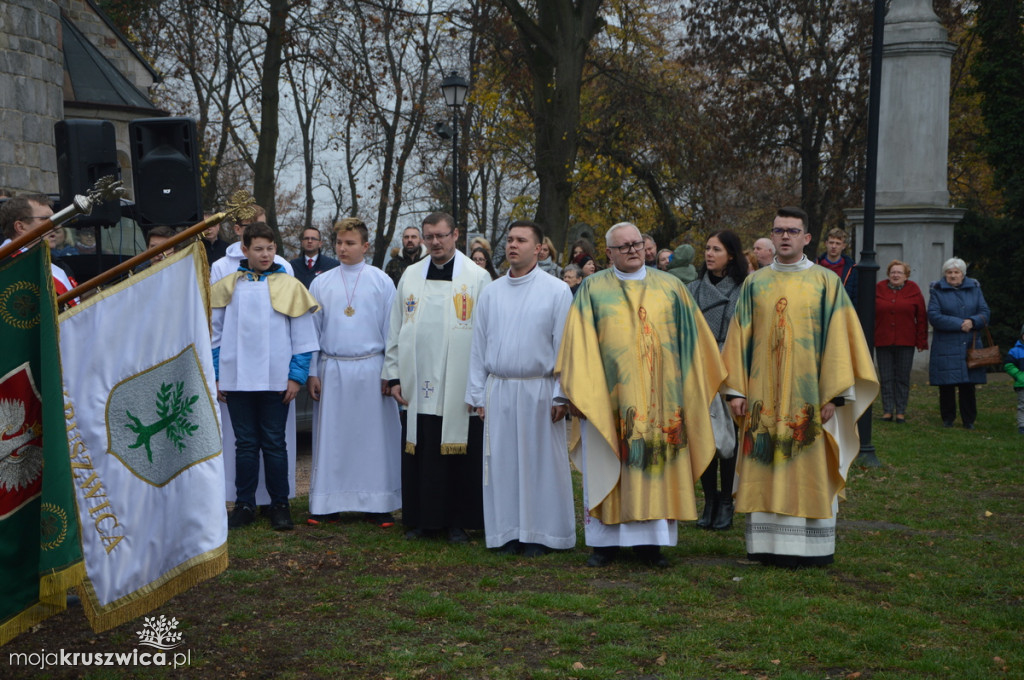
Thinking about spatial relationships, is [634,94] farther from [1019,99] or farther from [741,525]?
[741,525]

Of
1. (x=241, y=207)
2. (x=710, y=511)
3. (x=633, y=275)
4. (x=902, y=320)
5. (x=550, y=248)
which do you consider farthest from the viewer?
(x=902, y=320)

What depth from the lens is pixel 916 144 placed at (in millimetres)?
17531

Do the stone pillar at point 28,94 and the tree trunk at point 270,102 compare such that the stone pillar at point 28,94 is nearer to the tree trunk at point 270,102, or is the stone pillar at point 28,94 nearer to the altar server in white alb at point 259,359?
the tree trunk at point 270,102

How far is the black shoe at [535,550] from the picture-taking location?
700 centimetres

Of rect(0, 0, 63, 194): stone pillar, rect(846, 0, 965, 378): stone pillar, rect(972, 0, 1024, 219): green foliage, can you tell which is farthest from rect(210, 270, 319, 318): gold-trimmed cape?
rect(972, 0, 1024, 219): green foliage

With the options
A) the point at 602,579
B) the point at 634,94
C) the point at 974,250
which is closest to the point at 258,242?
the point at 602,579

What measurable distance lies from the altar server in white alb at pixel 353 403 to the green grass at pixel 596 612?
34 cm

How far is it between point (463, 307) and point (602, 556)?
2.02m

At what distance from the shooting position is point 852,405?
669cm

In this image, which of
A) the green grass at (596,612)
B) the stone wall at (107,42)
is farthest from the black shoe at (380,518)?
the stone wall at (107,42)

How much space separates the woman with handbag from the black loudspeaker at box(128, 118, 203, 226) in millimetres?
8916

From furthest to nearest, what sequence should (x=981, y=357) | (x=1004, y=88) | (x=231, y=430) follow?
1. (x=1004, y=88)
2. (x=981, y=357)
3. (x=231, y=430)

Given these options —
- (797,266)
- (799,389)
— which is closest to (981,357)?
(797,266)

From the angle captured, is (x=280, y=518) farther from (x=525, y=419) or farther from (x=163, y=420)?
(x=163, y=420)
